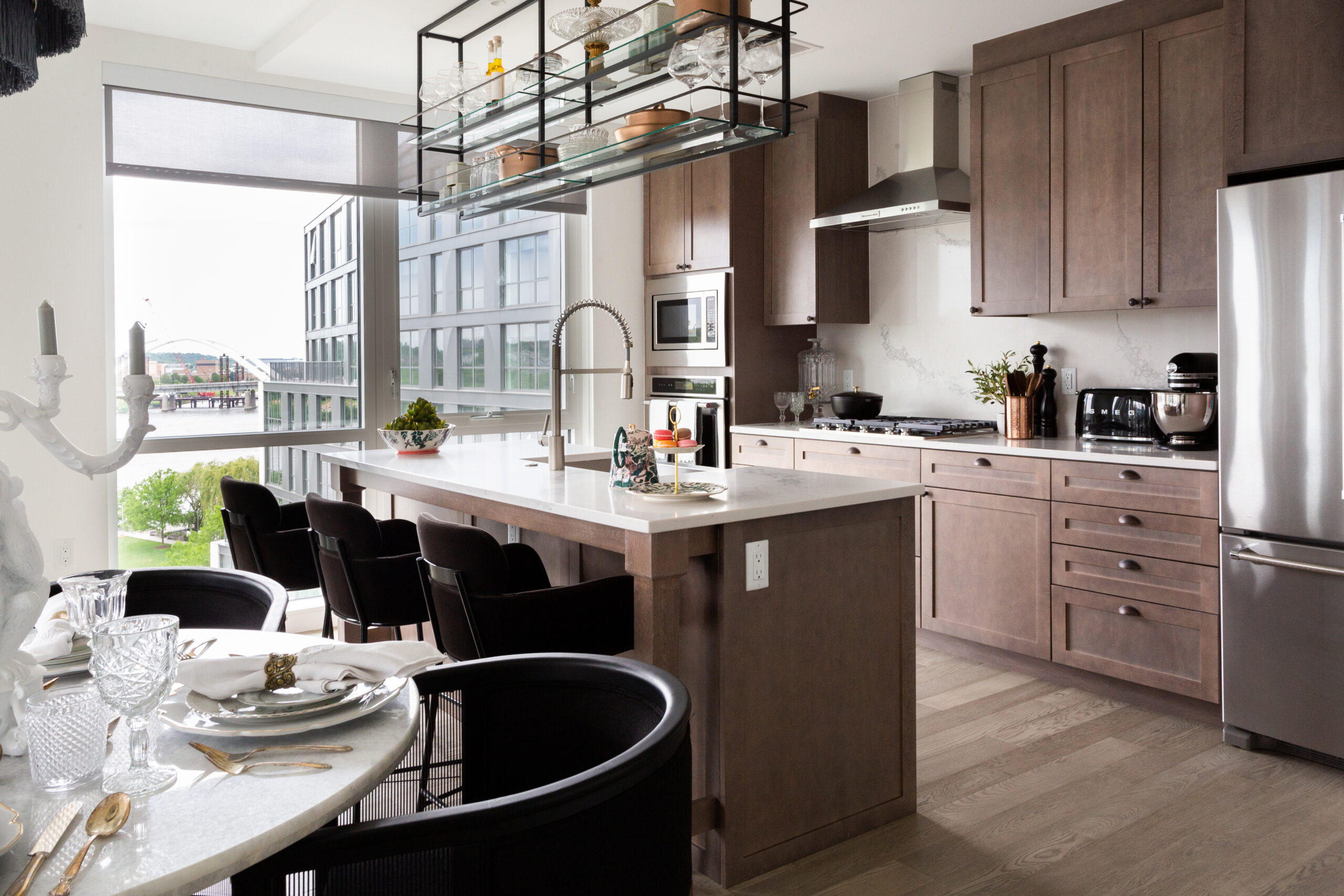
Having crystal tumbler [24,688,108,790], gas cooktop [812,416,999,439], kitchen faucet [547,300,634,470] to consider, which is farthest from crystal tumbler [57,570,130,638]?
gas cooktop [812,416,999,439]

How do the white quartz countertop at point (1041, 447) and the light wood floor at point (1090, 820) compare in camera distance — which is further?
the white quartz countertop at point (1041, 447)

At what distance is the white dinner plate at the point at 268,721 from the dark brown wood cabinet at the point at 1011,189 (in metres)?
3.42

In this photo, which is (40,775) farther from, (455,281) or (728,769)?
(455,281)

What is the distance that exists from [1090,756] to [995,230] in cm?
216

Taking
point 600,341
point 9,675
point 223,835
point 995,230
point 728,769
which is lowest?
point 728,769

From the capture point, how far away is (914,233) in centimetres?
491

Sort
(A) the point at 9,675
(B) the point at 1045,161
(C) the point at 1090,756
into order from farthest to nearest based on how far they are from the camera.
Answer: (B) the point at 1045,161
(C) the point at 1090,756
(A) the point at 9,675

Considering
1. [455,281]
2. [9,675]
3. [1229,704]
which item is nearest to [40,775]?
[9,675]

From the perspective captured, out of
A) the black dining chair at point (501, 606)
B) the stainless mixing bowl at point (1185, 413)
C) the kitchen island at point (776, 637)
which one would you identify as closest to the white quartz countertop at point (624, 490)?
the kitchen island at point (776, 637)

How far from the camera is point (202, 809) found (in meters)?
0.99

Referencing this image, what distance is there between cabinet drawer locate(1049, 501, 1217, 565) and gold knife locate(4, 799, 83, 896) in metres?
3.18

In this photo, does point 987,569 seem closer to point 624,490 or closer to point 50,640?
point 624,490

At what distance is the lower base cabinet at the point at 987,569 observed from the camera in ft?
12.1

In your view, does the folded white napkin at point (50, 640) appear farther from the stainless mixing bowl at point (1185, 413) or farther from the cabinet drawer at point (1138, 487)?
the stainless mixing bowl at point (1185, 413)
